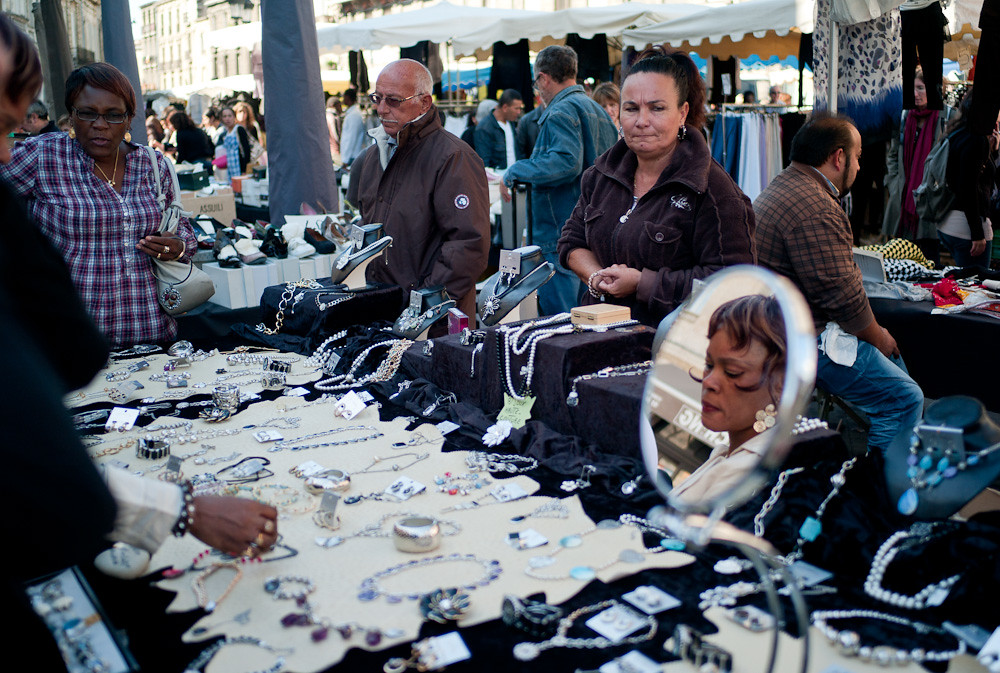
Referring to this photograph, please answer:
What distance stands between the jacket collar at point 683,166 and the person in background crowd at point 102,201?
178cm

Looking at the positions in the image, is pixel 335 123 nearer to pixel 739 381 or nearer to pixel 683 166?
pixel 683 166

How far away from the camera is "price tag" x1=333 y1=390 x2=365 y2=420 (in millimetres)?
2404

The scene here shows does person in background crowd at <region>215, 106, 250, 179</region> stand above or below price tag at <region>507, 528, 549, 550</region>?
above

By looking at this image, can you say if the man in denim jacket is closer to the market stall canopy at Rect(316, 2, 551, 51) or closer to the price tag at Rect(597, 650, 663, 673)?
the price tag at Rect(597, 650, 663, 673)

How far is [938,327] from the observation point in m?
3.36

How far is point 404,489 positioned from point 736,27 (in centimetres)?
616

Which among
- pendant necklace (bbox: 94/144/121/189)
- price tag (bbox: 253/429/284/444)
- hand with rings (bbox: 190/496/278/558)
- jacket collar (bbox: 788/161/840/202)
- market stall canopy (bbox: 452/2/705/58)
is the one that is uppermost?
market stall canopy (bbox: 452/2/705/58)

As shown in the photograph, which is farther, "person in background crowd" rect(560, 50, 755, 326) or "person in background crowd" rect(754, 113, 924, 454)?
"person in background crowd" rect(754, 113, 924, 454)

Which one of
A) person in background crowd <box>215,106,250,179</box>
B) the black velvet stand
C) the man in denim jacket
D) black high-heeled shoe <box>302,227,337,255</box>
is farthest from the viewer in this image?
person in background crowd <box>215,106,250,179</box>

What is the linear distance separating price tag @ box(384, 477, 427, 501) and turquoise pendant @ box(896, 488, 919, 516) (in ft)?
3.25

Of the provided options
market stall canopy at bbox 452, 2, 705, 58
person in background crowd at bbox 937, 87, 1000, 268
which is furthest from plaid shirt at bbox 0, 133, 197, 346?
market stall canopy at bbox 452, 2, 705, 58

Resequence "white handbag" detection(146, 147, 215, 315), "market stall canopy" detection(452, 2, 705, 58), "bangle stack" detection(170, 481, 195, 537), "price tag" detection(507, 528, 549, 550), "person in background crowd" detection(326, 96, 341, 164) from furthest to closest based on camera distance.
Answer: "person in background crowd" detection(326, 96, 341, 164) < "market stall canopy" detection(452, 2, 705, 58) < "white handbag" detection(146, 147, 215, 315) < "price tag" detection(507, 528, 549, 550) < "bangle stack" detection(170, 481, 195, 537)

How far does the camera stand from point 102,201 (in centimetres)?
299

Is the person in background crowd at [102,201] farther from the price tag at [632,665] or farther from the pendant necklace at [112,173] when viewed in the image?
the price tag at [632,665]
